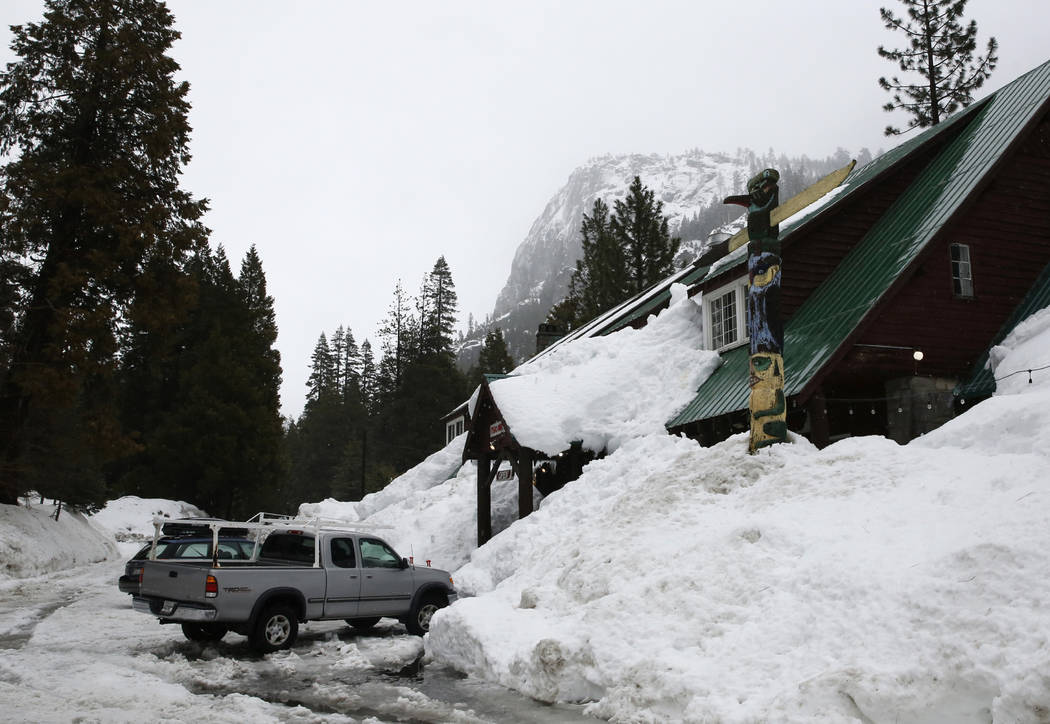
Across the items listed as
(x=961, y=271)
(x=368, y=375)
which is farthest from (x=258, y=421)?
(x=368, y=375)

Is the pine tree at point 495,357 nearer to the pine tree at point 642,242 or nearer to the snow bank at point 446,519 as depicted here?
the pine tree at point 642,242

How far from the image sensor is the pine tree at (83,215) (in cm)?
2084

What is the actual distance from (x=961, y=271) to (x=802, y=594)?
1002cm

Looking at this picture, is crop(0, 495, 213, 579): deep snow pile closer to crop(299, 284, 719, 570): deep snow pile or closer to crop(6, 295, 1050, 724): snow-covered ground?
crop(299, 284, 719, 570): deep snow pile

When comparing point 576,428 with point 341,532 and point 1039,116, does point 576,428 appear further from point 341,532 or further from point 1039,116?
point 1039,116

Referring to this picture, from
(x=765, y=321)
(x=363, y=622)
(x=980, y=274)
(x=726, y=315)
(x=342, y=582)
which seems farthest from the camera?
(x=726, y=315)

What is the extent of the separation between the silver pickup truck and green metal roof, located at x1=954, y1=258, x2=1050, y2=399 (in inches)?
384

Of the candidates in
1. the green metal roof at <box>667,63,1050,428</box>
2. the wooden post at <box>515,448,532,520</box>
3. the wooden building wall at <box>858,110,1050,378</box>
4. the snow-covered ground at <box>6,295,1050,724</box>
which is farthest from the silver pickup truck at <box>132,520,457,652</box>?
the wooden building wall at <box>858,110,1050,378</box>

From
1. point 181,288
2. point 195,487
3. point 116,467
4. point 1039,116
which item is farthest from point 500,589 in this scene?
point 116,467

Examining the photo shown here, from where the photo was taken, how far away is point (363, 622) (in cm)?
1235

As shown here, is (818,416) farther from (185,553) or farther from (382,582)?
(185,553)

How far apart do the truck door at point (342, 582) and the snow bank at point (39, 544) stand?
39.1ft

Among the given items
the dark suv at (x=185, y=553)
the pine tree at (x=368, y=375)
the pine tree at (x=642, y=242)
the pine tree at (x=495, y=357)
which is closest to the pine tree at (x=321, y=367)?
the pine tree at (x=368, y=375)

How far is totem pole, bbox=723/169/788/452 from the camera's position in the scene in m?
11.1
